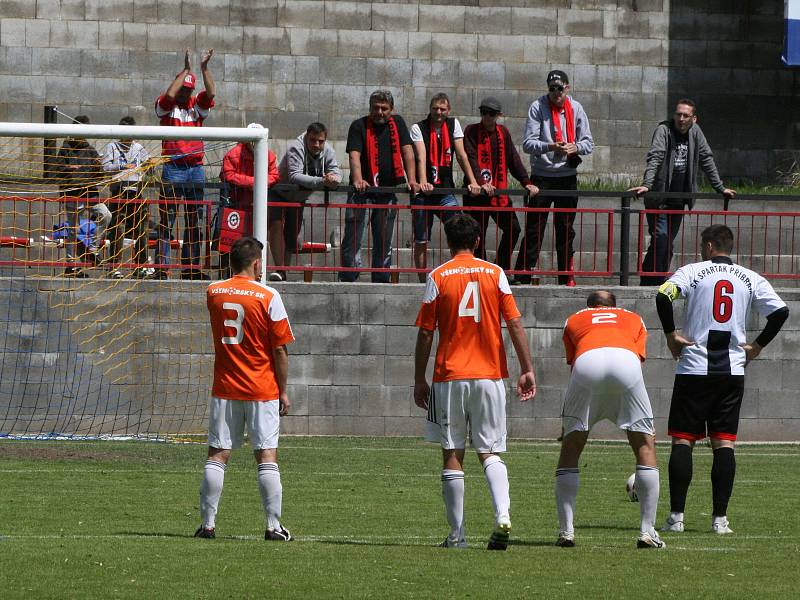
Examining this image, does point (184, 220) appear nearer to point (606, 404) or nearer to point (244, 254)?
point (244, 254)

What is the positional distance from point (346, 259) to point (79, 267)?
291 centimetres

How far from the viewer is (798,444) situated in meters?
16.2

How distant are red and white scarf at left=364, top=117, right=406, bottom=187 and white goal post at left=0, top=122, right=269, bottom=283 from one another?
2.81 m

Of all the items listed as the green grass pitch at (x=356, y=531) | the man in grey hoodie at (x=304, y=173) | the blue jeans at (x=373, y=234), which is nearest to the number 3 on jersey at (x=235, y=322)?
the green grass pitch at (x=356, y=531)

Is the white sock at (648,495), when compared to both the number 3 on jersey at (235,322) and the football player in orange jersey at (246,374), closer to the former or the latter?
the football player in orange jersey at (246,374)

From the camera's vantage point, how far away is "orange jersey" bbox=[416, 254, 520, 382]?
334 inches

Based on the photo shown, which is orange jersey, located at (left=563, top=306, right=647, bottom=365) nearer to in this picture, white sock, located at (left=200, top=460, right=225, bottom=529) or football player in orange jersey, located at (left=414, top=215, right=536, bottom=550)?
football player in orange jersey, located at (left=414, top=215, right=536, bottom=550)

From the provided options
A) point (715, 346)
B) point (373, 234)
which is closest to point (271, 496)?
point (715, 346)

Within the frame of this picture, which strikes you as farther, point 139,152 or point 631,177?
point 631,177

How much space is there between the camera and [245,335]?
28.5 feet

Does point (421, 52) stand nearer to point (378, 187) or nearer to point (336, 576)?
point (378, 187)

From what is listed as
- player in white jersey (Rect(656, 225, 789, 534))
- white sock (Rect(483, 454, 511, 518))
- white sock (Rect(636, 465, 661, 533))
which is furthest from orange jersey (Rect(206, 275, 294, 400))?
player in white jersey (Rect(656, 225, 789, 534))

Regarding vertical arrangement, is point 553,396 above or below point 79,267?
below

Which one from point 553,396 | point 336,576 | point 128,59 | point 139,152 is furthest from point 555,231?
point 336,576
